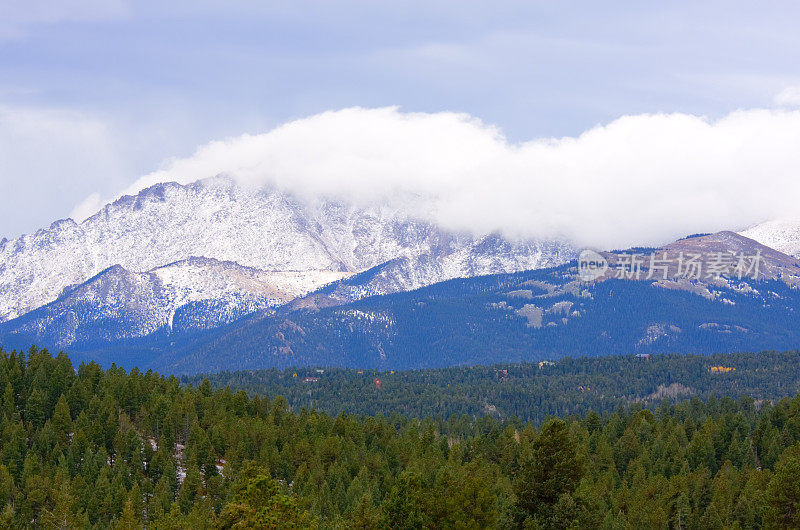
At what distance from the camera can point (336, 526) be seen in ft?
389

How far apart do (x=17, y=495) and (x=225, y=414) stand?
54.3 meters

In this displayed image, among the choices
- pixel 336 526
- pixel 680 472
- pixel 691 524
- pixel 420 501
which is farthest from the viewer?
pixel 680 472

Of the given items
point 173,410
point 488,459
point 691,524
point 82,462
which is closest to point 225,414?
point 173,410

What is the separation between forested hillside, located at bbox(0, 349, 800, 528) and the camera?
330ft

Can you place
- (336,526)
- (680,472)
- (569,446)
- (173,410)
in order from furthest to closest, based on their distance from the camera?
(173,410) < (680,472) < (336,526) < (569,446)

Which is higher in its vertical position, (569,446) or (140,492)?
(569,446)

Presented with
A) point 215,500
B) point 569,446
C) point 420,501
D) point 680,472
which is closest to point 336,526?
point 420,501

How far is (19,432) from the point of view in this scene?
168000mm

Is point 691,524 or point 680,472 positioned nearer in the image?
point 691,524

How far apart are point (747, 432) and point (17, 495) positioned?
448 ft

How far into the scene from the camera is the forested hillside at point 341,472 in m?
101

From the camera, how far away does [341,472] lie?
165 metres

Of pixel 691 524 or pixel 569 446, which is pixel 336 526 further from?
pixel 691 524

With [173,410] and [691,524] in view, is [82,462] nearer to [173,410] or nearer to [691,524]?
Answer: [173,410]
